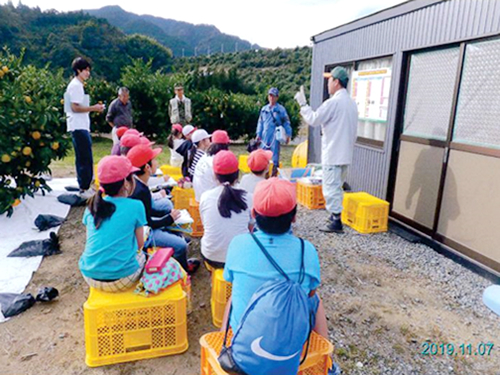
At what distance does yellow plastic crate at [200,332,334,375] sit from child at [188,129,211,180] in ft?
10.0

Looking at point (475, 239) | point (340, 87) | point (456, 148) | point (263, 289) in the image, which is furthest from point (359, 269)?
point (263, 289)

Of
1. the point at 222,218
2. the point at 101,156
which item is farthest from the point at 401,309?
the point at 101,156

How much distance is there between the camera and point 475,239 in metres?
3.74

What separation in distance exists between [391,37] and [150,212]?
3.94 m

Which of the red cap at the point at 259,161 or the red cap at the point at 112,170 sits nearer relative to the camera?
the red cap at the point at 112,170

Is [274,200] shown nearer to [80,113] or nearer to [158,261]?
[158,261]

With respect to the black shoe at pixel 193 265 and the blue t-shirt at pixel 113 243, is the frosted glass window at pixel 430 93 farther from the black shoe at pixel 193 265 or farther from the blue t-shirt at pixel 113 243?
the blue t-shirt at pixel 113 243

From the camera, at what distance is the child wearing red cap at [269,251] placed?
5.43 feet

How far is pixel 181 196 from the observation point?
15.2 feet

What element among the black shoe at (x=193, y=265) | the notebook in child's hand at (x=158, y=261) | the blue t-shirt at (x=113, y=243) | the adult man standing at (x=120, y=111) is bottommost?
the black shoe at (x=193, y=265)

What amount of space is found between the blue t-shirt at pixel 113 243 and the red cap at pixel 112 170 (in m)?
0.14

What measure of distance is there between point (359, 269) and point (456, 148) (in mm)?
1673

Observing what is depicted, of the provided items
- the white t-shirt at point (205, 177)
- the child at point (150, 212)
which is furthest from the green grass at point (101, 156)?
the child at point (150, 212)

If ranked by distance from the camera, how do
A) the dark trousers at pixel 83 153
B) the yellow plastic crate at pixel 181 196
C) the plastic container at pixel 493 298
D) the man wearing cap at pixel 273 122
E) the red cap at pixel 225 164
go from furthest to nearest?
the man wearing cap at pixel 273 122 < the dark trousers at pixel 83 153 < the yellow plastic crate at pixel 181 196 < the red cap at pixel 225 164 < the plastic container at pixel 493 298
